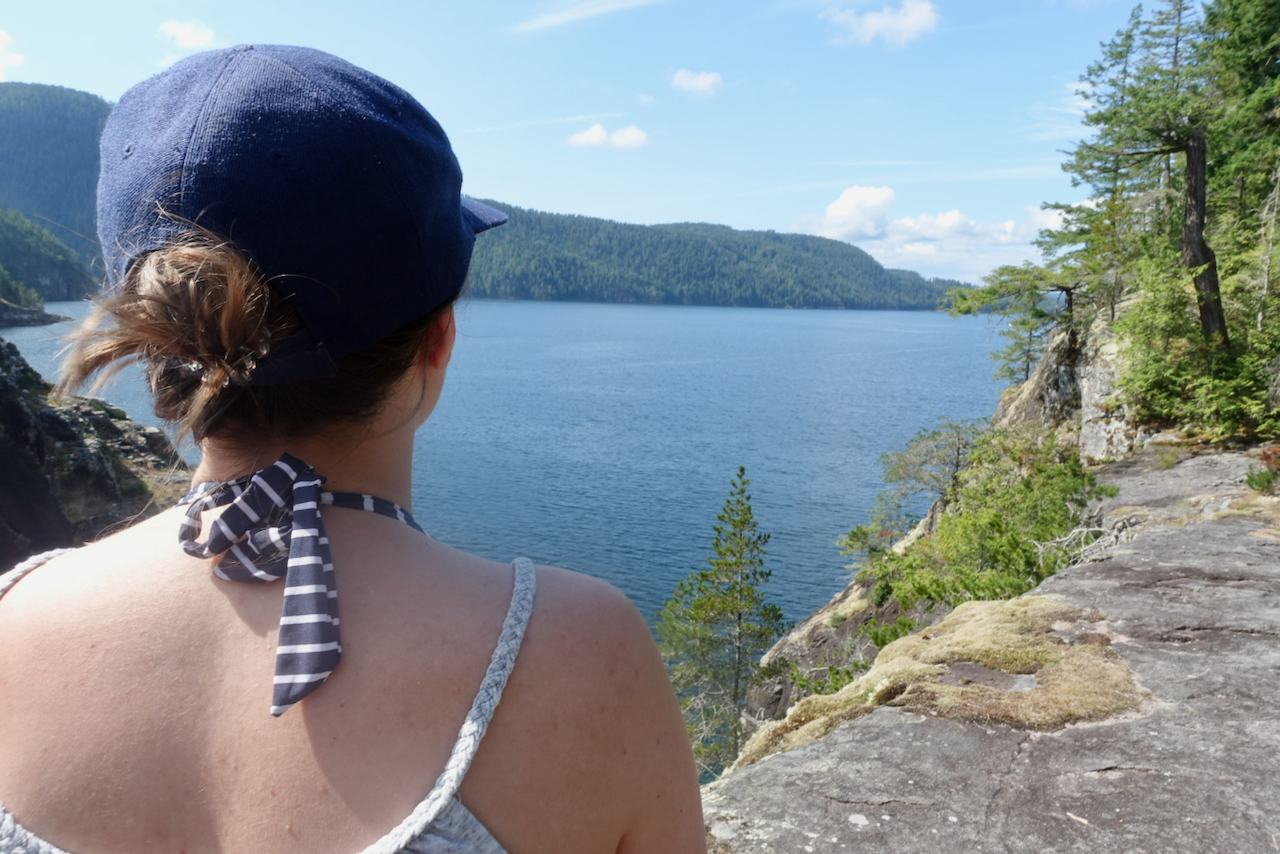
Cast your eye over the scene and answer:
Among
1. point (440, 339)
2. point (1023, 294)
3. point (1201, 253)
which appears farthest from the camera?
point (1023, 294)

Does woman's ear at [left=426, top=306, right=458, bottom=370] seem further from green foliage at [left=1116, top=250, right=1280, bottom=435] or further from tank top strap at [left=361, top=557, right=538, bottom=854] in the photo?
green foliage at [left=1116, top=250, right=1280, bottom=435]

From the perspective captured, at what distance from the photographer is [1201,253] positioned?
1758 cm

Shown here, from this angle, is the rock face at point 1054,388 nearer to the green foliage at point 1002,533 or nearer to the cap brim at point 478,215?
the green foliage at point 1002,533

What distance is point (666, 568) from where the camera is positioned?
30062 millimetres

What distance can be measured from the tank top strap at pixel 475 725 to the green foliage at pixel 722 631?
22832mm

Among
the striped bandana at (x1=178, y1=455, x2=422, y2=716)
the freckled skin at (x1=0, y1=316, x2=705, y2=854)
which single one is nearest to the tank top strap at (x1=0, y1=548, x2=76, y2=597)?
the freckled skin at (x1=0, y1=316, x2=705, y2=854)

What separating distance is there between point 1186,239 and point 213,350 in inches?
851

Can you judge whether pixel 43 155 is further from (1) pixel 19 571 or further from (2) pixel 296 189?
(2) pixel 296 189

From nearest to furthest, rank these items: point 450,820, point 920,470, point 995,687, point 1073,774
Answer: point 450,820 < point 1073,774 < point 995,687 < point 920,470

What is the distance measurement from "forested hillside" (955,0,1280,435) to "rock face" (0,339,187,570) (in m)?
29.3

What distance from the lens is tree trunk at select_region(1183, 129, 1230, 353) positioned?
56.4 ft

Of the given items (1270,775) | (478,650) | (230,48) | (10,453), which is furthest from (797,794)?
(10,453)

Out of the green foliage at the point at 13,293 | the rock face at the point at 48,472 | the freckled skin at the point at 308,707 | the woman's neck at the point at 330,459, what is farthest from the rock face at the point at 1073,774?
the green foliage at the point at 13,293

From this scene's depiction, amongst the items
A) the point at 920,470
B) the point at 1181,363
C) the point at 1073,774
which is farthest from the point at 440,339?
the point at 920,470
